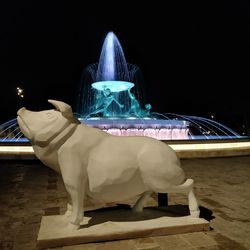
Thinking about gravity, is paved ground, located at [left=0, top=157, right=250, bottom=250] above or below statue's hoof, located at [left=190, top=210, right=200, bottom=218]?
below

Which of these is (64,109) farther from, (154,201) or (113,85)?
(113,85)

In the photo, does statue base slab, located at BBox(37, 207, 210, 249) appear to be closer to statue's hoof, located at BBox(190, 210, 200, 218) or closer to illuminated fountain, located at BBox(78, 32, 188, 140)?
statue's hoof, located at BBox(190, 210, 200, 218)

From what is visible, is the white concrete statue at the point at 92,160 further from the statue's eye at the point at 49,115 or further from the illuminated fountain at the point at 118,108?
the illuminated fountain at the point at 118,108

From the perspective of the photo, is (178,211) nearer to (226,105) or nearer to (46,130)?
(46,130)

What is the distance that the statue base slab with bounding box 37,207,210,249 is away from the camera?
3738 millimetres

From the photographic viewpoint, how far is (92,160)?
12.8 feet

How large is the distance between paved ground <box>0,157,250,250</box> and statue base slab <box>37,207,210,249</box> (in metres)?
0.08

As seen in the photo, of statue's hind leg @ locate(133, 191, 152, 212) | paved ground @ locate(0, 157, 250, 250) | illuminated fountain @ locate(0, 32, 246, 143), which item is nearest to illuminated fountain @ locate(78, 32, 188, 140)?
illuminated fountain @ locate(0, 32, 246, 143)

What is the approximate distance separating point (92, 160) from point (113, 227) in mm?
899

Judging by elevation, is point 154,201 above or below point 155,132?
above

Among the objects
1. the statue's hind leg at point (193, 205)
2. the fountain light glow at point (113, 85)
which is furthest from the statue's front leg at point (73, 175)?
the fountain light glow at point (113, 85)

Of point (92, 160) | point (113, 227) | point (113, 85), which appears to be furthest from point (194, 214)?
point (113, 85)

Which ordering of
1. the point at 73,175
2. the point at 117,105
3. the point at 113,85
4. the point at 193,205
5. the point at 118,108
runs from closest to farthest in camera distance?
the point at 73,175 < the point at 193,205 < the point at 113,85 < the point at 117,105 < the point at 118,108

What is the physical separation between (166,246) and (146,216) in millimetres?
789
